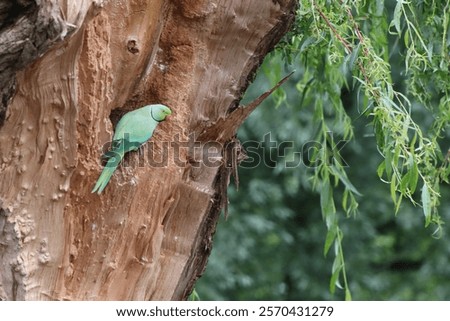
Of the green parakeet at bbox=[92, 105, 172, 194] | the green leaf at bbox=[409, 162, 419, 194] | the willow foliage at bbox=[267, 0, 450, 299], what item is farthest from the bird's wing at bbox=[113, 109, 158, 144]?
the green leaf at bbox=[409, 162, 419, 194]

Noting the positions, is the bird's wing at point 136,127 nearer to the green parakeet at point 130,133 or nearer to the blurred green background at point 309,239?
the green parakeet at point 130,133

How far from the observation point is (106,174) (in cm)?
224

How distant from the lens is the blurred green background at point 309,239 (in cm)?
686

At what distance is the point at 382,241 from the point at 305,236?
0.72 meters

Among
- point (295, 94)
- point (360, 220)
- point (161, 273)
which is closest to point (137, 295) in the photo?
point (161, 273)

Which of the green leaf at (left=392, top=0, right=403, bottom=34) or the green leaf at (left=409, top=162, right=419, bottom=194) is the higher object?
the green leaf at (left=392, top=0, right=403, bottom=34)

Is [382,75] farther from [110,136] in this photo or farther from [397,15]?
[110,136]

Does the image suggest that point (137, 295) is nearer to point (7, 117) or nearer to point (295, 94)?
point (7, 117)

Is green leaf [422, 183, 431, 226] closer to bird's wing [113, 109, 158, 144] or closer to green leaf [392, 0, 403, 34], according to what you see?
green leaf [392, 0, 403, 34]

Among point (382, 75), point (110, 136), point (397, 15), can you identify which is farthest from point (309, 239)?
point (110, 136)

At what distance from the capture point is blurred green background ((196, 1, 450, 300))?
6859mm

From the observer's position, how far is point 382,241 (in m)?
7.71

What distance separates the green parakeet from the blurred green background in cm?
417

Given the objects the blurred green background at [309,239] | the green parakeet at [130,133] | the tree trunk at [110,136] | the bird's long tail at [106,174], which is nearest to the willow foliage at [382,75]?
the tree trunk at [110,136]
